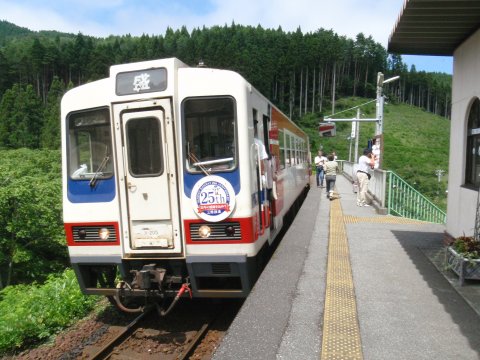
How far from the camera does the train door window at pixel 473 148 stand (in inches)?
265

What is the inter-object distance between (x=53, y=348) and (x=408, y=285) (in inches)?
182

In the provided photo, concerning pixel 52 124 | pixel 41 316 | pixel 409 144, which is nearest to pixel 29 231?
pixel 41 316

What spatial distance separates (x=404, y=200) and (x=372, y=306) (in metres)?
7.49

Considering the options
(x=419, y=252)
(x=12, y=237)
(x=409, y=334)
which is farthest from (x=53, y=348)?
(x=12, y=237)

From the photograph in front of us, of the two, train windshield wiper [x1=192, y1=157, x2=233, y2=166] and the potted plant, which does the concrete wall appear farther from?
train windshield wiper [x1=192, y1=157, x2=233, y2=166]

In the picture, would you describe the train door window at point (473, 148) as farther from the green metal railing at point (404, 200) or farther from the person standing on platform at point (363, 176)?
the person standing on platform at point (363, 176)

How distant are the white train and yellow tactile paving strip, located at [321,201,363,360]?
1.04m

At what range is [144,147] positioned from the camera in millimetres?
5324

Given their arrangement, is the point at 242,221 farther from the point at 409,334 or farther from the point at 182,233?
the point at 409,334

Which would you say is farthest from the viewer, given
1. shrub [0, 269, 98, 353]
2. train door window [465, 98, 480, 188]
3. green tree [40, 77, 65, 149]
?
green tree [40, 77, 65, 149]

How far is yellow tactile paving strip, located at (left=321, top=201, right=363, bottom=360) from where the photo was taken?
397 centimetres

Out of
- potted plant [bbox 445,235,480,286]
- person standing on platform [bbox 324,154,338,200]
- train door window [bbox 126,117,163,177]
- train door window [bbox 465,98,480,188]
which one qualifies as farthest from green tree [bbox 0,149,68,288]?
potted plant [bbox 445,235,480,286]

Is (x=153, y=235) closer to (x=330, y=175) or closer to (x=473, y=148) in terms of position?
(x=473, y=148)

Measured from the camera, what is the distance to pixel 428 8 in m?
5.61
